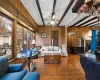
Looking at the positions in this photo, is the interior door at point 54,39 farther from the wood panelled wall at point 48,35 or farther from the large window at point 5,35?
the large window at point 5,35

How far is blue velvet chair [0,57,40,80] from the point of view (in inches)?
108

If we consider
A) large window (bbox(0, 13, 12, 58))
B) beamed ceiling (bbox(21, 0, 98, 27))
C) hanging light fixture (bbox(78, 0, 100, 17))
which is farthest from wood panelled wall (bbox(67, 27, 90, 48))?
large window (bbox(0, 13, 12, 58))

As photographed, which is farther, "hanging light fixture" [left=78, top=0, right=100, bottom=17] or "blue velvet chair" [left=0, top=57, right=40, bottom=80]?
"hanging light fixture" [left=78, top=0, right=100, bottom=17]

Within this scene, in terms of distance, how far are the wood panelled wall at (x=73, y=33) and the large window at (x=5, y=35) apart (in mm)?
8438

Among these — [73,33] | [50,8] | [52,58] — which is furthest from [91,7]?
[73,33]

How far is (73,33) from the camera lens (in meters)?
11.8

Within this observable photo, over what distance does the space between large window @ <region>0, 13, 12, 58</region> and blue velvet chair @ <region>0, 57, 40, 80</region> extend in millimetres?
522

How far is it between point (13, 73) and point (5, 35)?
1262 mm

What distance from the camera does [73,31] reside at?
11.9m

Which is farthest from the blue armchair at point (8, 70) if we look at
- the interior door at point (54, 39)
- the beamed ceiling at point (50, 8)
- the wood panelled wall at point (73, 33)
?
the wood panelled wall at point (73, 33)

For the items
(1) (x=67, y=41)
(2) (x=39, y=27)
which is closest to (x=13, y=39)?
(2) (x=39, y=27)

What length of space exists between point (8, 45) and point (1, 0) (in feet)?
5.01

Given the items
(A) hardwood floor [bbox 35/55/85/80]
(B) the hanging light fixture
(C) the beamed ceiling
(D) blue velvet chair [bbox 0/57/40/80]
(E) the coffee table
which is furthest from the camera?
(E) the coffee table

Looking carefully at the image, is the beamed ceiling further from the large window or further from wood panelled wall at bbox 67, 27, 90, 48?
wood panelled wall at bbox 67, 27, 90, 48
